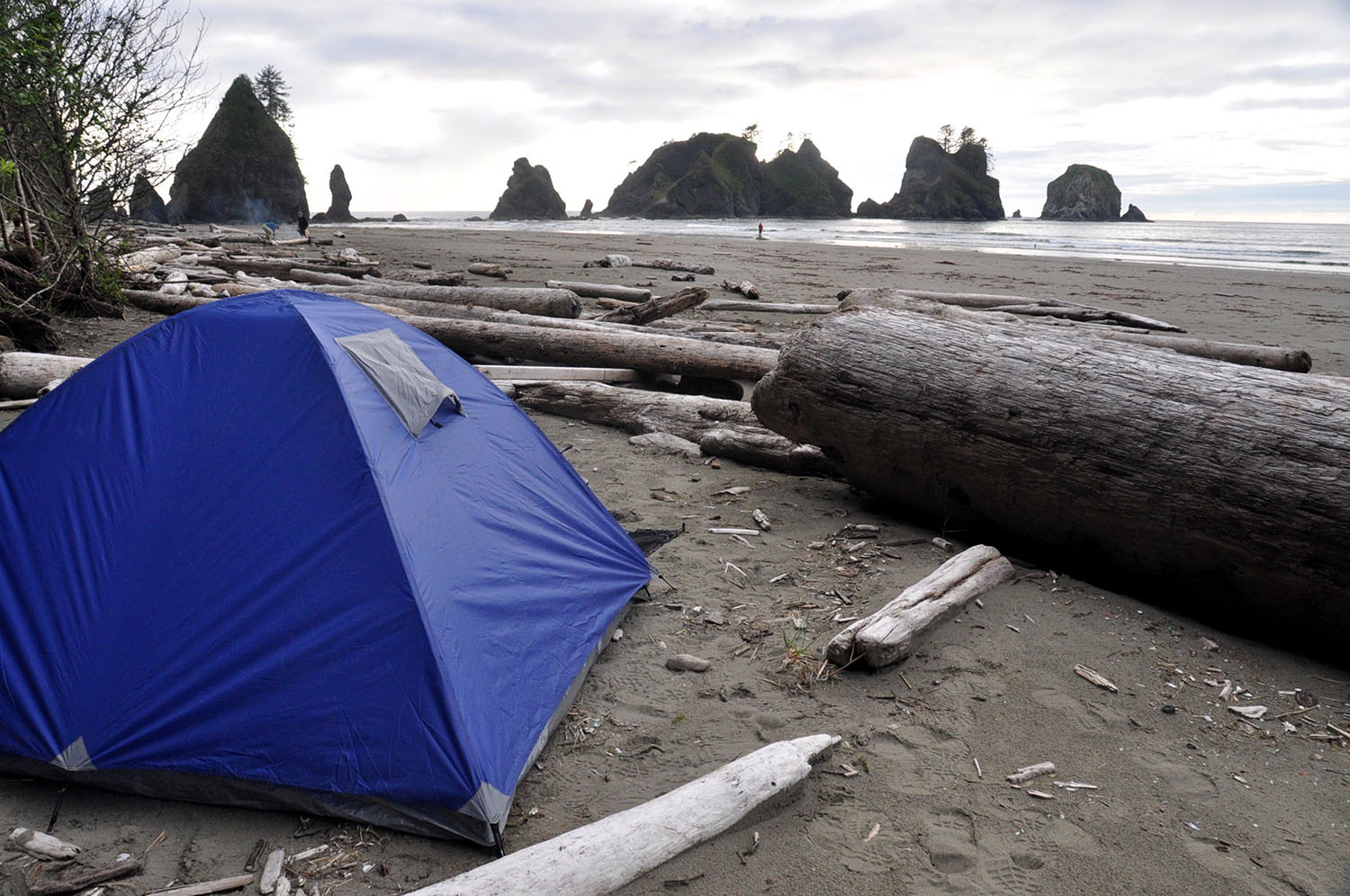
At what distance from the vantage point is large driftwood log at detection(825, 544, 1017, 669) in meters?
3.50

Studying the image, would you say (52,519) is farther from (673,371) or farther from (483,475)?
(673,371)

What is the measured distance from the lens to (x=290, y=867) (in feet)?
8.18

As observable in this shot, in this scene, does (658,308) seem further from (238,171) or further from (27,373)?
(238,171)

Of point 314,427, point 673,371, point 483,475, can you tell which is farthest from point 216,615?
point 673,371

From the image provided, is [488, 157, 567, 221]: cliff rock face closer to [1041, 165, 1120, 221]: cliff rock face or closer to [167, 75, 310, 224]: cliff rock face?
[167, 75, 310, 224]: cliff rock face

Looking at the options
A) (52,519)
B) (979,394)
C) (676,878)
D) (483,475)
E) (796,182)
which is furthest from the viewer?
(796,182)

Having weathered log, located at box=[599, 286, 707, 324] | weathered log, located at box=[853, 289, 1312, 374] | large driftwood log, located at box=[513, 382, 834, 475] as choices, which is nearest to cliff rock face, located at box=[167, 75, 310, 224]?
weathered log, located at box=[599, 286, 707, 324]

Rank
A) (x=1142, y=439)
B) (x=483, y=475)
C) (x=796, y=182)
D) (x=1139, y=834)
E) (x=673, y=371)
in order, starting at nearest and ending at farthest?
(x=1139, y=834), (x=483, y=475), (x=1142, y=439), (x=673, y=371), (x=796, y=182)

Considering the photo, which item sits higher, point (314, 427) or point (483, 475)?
point (314, 427)

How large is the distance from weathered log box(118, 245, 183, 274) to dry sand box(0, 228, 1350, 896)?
35.6 feet

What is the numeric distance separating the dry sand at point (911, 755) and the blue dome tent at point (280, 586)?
193 mm

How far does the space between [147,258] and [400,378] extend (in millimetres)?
14694

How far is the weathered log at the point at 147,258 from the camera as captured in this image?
40.5 ft

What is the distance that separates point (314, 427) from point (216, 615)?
2.56 ft
